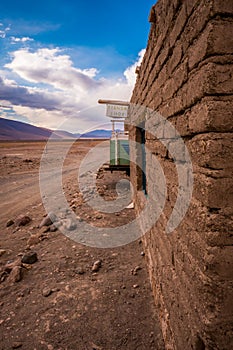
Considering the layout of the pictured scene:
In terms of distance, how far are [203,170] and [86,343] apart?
80.1 inches

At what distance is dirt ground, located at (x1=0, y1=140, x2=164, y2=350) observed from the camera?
2.05 meters

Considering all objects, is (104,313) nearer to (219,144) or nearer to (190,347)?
(190,347)

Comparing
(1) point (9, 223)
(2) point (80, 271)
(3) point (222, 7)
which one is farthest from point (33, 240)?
(3) point (222, 7)

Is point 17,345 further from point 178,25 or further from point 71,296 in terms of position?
point 178,25

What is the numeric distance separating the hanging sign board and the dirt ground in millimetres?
4001

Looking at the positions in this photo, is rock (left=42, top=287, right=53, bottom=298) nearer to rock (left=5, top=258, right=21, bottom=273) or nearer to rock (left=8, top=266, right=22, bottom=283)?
rock (left=8, top=266, right=22, bottom=283)

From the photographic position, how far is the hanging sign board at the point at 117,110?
22.9 ft

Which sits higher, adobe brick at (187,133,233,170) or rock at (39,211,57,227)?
adobe brick at (187,133,233,170)

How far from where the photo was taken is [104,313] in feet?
7.66

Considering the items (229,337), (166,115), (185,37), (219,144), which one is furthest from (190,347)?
(185,37)

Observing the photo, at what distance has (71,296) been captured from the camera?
2596 mm

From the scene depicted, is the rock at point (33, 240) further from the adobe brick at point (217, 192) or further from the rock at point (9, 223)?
the adobe brick at point (217, 192)

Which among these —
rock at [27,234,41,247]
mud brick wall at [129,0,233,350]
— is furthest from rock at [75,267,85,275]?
mud brick wall at [129,0,233,350]

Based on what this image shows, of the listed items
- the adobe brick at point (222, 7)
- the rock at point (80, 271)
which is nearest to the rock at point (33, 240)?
the rock at point (80, 271)
